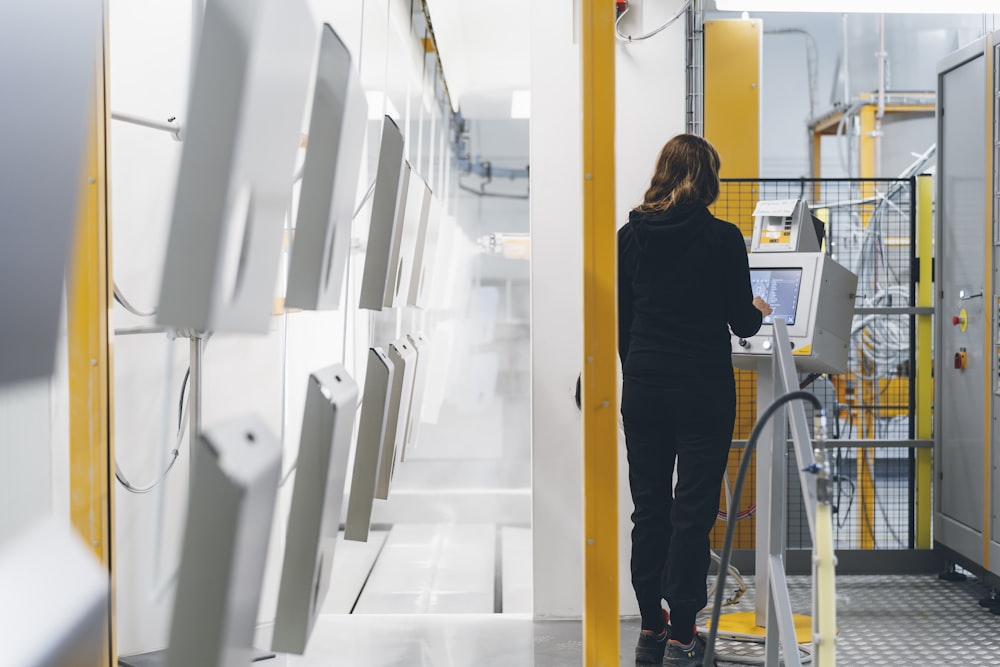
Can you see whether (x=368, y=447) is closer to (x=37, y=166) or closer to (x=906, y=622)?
(x=37, y=166)

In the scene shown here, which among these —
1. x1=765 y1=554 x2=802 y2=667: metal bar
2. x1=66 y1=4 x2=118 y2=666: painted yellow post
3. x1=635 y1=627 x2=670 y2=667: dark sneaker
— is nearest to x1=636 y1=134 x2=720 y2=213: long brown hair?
x1=765 y1=554 x2=802 y2=667: metal bar

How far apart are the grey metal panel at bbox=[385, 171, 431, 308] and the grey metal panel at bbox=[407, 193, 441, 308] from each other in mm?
47

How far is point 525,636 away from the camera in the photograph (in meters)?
3.07

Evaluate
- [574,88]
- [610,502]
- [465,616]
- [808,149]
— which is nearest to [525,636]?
[465,616]

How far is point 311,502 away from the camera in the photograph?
3.46 ft

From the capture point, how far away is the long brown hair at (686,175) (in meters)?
2.57

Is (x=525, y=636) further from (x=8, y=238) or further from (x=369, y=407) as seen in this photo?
(x=8, y=238)

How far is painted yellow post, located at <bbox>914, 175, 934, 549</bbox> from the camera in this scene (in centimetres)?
398

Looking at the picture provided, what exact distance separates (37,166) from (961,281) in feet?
12.9

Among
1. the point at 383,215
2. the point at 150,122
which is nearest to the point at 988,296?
the point at 383,215

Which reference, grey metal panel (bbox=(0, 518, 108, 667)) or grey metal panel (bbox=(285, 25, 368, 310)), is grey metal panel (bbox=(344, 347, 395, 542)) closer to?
grey metal panel (bbox=(285, 25, 368, 310))

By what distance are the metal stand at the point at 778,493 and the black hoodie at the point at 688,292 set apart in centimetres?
18

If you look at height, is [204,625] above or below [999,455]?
above

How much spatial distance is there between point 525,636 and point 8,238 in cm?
286
